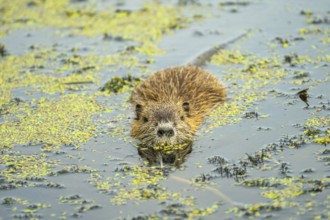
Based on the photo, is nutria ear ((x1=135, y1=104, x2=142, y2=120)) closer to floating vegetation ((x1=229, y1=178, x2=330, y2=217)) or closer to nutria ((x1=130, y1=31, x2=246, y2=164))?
nutria ((x1=130, y1=31, x2=246, y2=164))

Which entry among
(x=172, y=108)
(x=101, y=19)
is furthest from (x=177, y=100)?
(x=101, y=19)

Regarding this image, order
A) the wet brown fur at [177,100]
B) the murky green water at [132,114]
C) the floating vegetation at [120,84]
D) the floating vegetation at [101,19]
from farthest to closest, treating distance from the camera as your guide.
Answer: the floating vegetation at [101,19] → the floating vegetation at [120,84] → the wet brown fur at [177,100] → the murky green water at [132,114]

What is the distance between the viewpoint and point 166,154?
7.11 meters

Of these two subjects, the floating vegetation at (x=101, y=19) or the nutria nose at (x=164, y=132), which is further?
the floating vegetation at (x=101, y=19)

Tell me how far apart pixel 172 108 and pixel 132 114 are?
39.8 inches

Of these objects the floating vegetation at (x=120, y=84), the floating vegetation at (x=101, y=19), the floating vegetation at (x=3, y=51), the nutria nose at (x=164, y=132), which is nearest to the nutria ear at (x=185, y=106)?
the nutria nose at (x=164, y=132)

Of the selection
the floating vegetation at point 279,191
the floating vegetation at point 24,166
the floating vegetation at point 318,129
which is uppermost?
the floating vegetation at point 318,129

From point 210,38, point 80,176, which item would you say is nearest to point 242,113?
point 80,176

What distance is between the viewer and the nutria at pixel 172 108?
23.8 ft

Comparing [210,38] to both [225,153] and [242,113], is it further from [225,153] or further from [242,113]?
[225,153]

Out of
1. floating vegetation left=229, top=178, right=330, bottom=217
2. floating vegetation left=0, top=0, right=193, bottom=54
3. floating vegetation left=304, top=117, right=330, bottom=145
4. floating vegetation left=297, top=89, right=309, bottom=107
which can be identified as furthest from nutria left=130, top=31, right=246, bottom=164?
floating vegetation left=0, top=0, right=193, bottom=54

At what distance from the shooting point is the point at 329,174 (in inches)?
240

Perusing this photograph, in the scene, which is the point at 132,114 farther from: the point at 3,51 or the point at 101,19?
the point at 101,19

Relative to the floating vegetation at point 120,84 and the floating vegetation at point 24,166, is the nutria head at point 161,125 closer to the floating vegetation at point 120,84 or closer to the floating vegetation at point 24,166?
the floating vegetation at point 24,166
